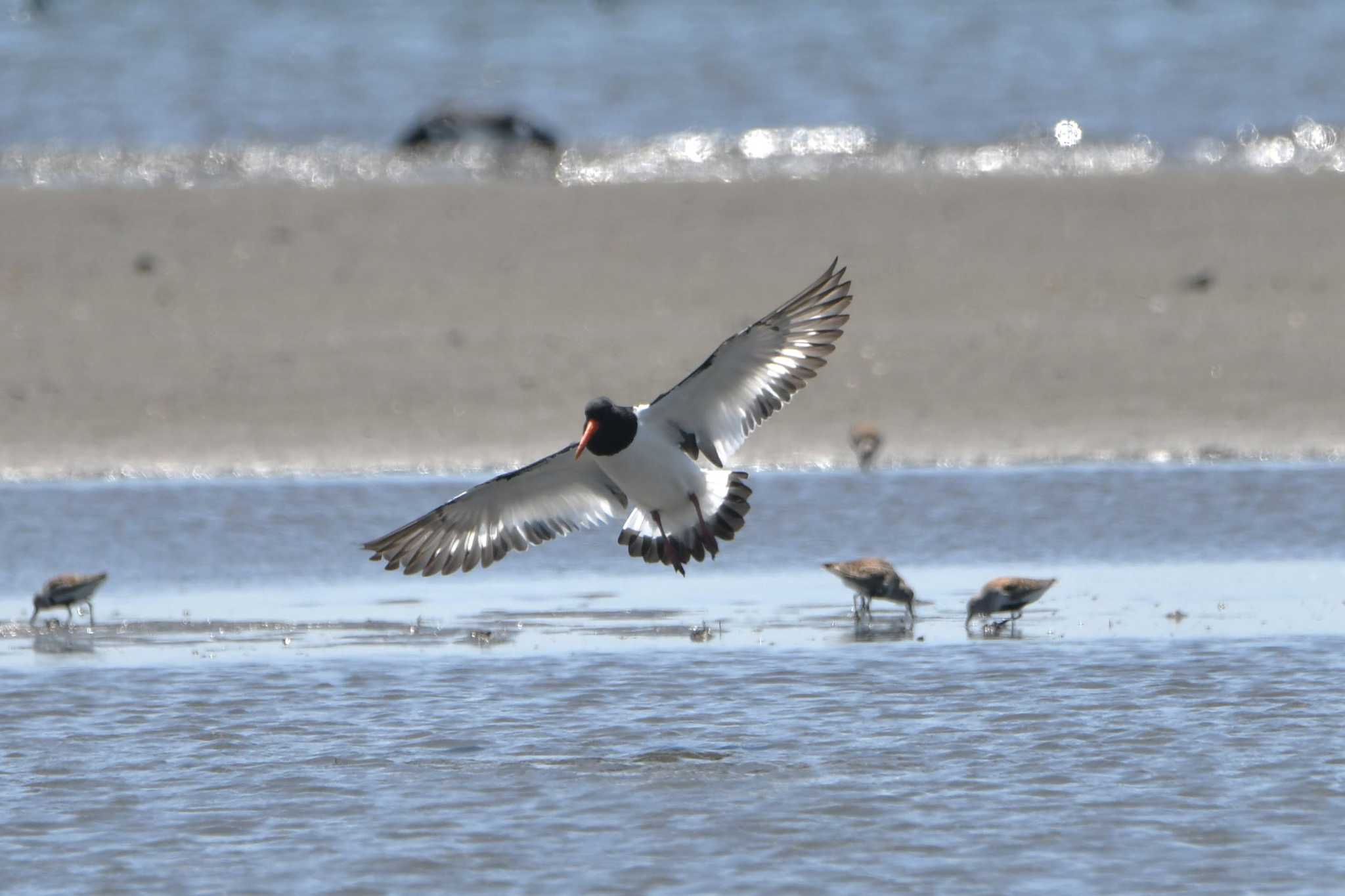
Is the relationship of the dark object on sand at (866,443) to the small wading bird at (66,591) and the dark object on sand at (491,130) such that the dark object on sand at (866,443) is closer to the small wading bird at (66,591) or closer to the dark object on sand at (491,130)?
the small wading bird at (66,591)

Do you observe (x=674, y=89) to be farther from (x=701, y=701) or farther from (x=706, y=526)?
(x=701, y=701)

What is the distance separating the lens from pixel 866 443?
10.9 metres

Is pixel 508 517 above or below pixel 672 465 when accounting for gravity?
below

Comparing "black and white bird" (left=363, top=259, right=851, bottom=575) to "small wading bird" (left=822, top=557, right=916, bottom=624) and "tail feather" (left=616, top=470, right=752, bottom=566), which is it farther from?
"small wading bird" (left=822, top=557, right=916, bottom=624)

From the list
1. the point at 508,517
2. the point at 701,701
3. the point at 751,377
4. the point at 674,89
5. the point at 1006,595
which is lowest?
the point at 701,701

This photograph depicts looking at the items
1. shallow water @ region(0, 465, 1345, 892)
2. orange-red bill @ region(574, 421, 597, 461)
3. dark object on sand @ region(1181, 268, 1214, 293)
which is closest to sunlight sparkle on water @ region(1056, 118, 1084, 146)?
dark object on sand @ region(1181, 268, 1214, 293)

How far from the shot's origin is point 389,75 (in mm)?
25719

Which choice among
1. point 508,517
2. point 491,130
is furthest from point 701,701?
point 491,130

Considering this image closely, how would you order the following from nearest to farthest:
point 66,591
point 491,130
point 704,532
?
point 704,532 < point 66,591 < point 491,130

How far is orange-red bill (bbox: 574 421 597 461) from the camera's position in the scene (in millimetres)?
7398

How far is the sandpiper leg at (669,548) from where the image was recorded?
7.65 meters

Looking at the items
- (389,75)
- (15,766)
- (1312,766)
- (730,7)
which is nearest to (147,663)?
(15,766)

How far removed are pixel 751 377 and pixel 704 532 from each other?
1.86 feet

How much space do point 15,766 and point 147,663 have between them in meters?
1.23
